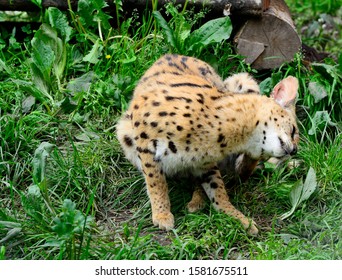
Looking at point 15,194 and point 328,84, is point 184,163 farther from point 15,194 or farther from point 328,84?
point 328,84

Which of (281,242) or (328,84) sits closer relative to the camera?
(281,242)

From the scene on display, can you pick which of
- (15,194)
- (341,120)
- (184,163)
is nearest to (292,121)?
(184,163)

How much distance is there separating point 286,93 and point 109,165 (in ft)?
5.53

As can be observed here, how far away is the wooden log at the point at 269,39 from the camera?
23.3 ft

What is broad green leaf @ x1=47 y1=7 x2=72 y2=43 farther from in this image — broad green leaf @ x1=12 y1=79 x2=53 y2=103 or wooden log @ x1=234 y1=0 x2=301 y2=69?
wooden log @ x1=234 y1=0 x2=301 y2=69

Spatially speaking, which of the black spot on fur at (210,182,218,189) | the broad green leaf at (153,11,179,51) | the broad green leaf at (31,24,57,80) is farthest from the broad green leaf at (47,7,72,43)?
the black spot on fur at (210,182,218,189)

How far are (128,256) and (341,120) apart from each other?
2.90m

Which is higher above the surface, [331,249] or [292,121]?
[292,121]

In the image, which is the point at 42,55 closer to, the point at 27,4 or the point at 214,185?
the point at 27,4

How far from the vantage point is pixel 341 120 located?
278 inches

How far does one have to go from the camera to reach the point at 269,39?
7168 millimetres

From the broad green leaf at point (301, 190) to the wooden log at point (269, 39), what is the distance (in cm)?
160

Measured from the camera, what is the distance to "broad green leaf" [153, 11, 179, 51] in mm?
6828

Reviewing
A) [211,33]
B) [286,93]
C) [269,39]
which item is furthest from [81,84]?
[286,93]
